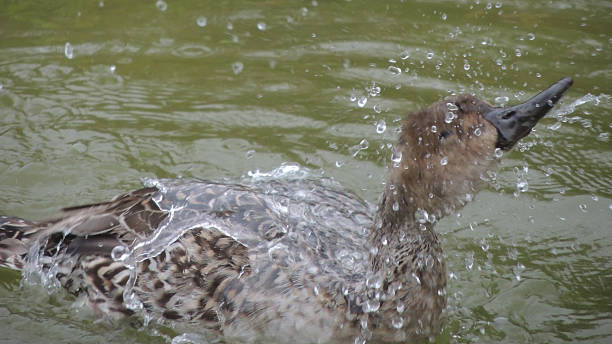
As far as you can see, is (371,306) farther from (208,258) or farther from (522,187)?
(522,187)

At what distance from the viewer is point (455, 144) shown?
3.96m

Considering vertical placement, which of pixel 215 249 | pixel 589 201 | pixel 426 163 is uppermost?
pixel 426 163

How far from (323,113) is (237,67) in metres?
1.19

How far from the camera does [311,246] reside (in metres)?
4.40

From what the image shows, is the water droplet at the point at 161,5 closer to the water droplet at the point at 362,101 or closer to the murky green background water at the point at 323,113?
the murky green background water at the point at 323,113

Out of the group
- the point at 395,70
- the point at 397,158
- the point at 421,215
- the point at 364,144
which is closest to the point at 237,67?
the point at 395,70

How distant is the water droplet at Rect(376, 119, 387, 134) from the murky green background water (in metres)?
0.07

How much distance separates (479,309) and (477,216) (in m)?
1.06

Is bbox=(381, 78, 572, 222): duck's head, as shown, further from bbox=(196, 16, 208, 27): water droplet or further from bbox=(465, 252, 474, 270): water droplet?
bbox=(196, 16, 208, 27): water droplet

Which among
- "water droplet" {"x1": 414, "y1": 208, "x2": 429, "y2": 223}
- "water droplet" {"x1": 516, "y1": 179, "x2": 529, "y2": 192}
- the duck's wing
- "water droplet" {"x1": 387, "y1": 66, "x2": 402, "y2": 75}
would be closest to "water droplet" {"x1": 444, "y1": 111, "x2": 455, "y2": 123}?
"water droplet" {"x1": 414, "y1": 208, "x2": 429, "y2": 223}

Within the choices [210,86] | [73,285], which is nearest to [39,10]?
[210,86]

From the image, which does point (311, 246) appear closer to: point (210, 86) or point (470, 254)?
point (470, 254)

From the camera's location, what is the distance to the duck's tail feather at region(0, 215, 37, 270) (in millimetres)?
4715

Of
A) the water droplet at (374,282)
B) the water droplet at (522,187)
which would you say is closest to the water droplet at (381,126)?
the water droplet at (522,187)
